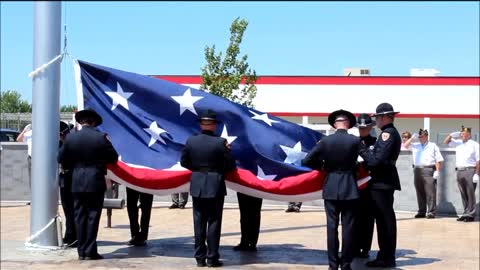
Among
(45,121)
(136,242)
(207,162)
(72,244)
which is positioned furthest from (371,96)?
(45,121)

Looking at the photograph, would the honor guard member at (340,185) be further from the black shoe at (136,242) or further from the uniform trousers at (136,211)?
the black shoe at (136,242)

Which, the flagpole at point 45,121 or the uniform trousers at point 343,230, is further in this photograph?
the flagpole at point 45,121

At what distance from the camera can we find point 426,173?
15.8m

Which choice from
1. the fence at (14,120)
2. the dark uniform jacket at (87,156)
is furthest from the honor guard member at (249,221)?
the fence at (14,120)

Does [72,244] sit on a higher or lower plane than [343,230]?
lower

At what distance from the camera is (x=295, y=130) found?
33.0ft

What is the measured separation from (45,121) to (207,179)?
2253 millimetres

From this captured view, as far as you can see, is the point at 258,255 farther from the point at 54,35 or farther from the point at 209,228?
the point at 54,35

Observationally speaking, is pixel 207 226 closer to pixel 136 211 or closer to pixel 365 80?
pixel 136 211

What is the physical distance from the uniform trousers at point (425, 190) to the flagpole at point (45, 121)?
29.0 ft

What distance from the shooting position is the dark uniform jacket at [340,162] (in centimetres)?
878

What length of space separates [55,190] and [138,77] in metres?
1.84

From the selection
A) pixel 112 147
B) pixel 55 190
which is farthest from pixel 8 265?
pixel 112 147

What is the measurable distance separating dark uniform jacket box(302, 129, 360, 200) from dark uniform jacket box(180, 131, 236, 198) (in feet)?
3.53
